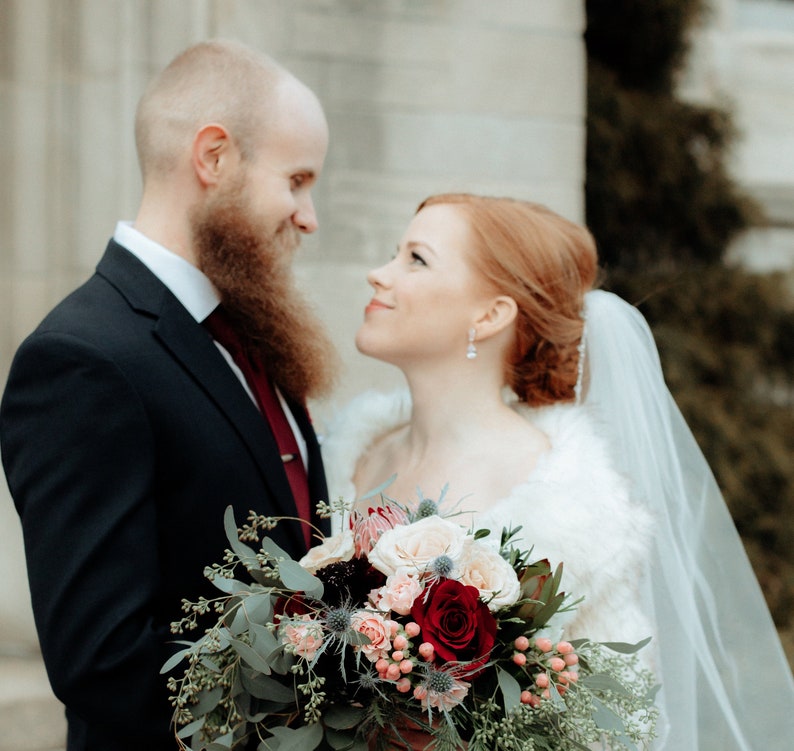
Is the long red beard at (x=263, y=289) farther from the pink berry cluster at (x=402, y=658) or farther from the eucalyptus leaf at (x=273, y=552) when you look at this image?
the pink berry cluster at (x=402, y=658)

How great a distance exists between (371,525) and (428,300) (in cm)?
101

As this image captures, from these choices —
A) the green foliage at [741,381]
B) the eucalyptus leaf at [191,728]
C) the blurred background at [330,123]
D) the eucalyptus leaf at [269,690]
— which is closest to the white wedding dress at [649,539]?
the eucalyptus leaf at [269,690]

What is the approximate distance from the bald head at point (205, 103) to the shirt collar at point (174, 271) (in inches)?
8.7

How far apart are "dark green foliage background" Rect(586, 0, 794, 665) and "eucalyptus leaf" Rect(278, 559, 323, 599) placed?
4.62m

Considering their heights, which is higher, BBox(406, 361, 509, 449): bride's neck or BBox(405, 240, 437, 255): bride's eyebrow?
BBox(405, 240, 437, 255): bride's eyebrow

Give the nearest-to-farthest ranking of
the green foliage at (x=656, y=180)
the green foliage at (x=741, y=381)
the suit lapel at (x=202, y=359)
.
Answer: the suit lapel at (x=202, y=359), the green foliage at (x=741, y=381), the green foliage at (x=656, y=180)

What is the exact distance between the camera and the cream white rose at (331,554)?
6.24 ft

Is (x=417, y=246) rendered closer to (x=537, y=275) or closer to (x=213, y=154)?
(x=537, y=275)

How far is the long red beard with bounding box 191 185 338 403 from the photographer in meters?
2.57

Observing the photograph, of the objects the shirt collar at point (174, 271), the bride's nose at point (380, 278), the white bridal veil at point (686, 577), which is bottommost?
the white bridal veil at point (686, 577)

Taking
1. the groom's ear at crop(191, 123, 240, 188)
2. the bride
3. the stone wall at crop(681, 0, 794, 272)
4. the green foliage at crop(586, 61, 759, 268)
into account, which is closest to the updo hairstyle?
the bride

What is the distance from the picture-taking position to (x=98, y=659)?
6.52 ft

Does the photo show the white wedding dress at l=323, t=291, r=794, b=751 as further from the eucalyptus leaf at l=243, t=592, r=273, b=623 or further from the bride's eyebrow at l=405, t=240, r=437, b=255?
the eucalyptus leaf at l=243, t=592, r=273, b=623

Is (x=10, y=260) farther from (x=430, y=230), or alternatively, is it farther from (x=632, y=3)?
(x=632, y=3)
